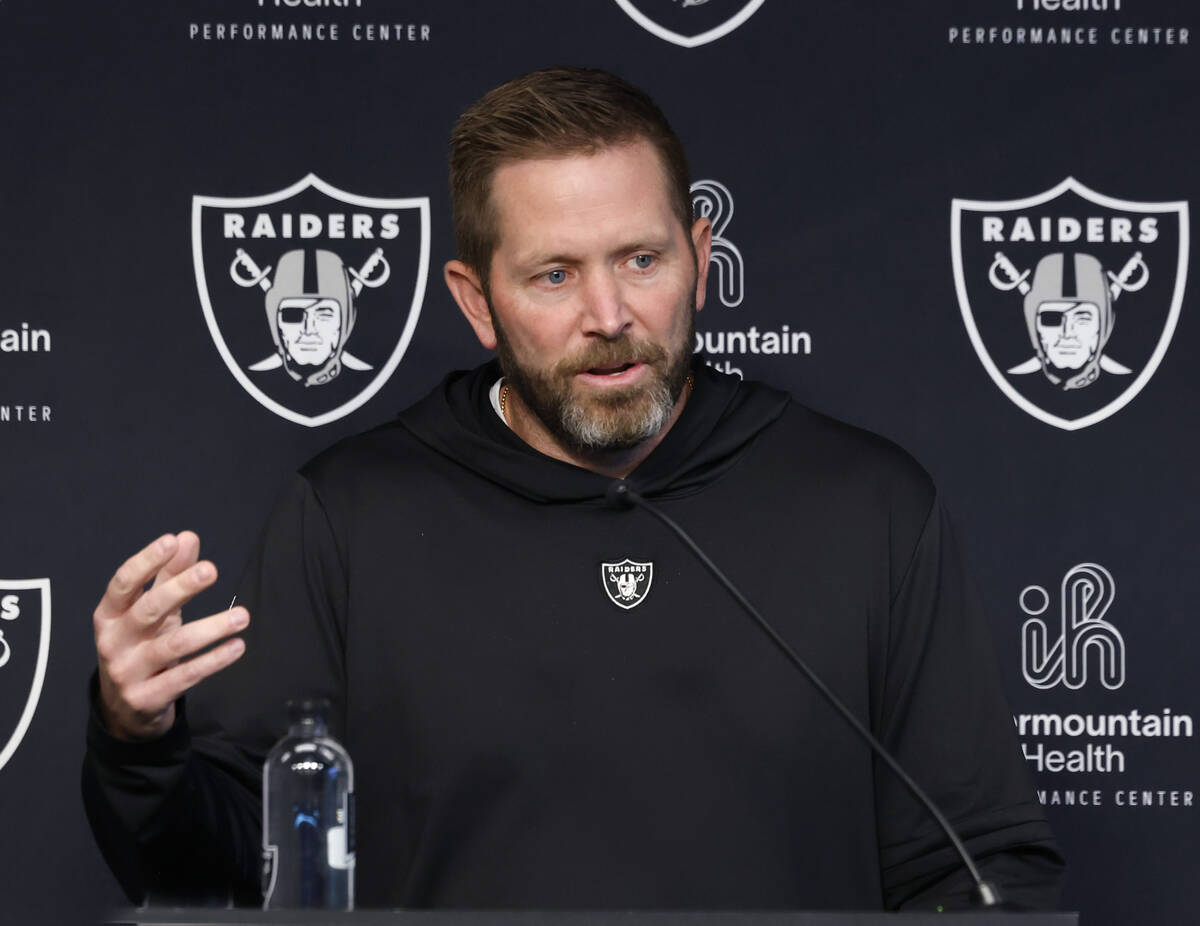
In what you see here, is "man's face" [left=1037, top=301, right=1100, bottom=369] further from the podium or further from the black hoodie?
the podium

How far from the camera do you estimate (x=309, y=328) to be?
2928mm

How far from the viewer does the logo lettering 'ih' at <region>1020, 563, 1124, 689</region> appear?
114 inches

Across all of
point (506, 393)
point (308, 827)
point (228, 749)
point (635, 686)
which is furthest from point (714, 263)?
point (308, 827)

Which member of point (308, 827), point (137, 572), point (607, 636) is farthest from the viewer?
point (607, 636)

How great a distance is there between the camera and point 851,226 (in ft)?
9.57

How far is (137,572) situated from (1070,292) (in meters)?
1.94

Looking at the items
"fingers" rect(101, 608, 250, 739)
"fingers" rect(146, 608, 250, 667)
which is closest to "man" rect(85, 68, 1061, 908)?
"fingers" rect(101, 608, 250, 739)

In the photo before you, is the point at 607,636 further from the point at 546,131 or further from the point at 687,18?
the point at 687,18

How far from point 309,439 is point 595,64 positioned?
0.88 m

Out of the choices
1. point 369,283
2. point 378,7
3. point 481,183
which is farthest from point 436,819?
point 378,7

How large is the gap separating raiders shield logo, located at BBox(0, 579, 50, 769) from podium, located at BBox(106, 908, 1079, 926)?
1689 mm

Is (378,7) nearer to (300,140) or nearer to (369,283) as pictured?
(300,140)

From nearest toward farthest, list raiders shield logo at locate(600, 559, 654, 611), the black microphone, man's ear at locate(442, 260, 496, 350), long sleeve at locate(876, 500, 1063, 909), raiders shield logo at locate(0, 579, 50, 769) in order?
the black microphone, long sleeve at locate(876, 500, 1063, 909), raiders shield logo at locate(600, 559, 654, 611), man's ear at locate(442, 260, 496, 350), raiders shield logo at locate(0, 579, 50, 769)

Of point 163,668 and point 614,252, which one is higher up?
point 614,252
